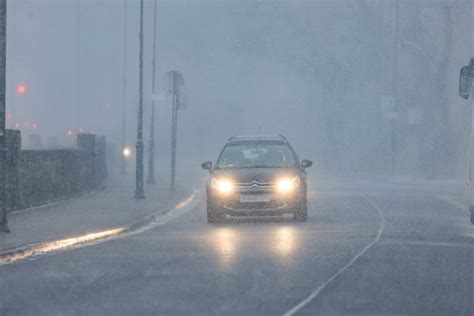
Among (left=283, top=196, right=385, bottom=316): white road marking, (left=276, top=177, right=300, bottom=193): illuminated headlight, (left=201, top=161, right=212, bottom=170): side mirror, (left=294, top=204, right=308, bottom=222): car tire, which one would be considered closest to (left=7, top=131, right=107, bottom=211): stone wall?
(left=201, top=161, right=212, bottom=170): side mirror

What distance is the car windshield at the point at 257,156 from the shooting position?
25.5 m

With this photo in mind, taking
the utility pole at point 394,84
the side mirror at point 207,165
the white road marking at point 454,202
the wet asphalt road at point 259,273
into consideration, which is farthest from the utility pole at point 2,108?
the utility pole at point 394,84

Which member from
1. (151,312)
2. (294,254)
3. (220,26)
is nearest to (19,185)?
(294,254)

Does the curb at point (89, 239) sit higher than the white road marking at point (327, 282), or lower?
lower

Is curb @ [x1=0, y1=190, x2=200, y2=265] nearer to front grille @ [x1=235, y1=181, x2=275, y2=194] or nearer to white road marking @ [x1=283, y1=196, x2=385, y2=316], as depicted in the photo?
front grille @ [x1=235, y1=181, x2=275, y2=194]

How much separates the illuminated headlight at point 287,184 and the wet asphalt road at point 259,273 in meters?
0.71

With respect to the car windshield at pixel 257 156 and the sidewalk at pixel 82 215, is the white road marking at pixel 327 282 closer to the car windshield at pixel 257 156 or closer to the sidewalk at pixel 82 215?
the car windshield at pixel 257 156

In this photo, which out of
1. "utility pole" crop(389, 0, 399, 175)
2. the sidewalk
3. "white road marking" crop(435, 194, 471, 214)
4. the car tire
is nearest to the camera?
the sidewalk

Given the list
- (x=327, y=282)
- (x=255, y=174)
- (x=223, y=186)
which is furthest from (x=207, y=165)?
(x=327, y=282)

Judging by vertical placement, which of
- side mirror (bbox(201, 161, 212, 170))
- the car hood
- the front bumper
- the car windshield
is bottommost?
the front bumper

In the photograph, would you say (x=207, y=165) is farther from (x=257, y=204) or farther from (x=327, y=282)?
(x=327, y=282)

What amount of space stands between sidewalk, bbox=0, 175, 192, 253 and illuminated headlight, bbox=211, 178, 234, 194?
5.56 feet

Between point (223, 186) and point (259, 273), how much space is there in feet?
30.8

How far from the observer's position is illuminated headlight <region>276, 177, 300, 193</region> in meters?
24.2
